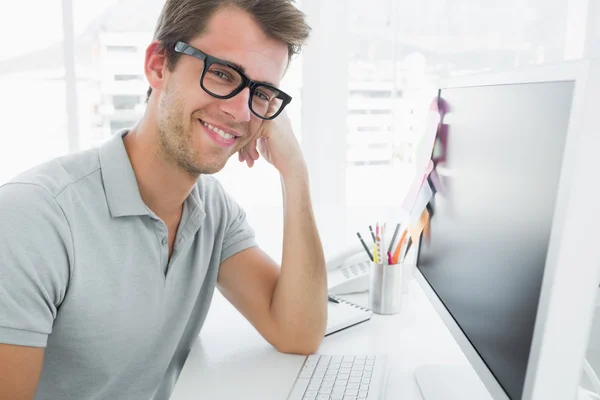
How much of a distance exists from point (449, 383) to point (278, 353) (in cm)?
32

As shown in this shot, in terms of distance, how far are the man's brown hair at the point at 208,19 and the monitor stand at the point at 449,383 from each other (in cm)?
66

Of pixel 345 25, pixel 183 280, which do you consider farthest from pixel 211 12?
pixel 345 25

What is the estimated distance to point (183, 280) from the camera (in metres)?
1.10

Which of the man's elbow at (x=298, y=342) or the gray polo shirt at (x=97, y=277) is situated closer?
the gray polo shirt at (x=97, y=277)

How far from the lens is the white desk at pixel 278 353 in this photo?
901 mm

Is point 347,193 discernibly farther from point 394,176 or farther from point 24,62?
point 24,62

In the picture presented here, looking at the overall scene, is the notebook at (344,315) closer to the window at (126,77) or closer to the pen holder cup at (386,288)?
the pen holder cup at (386,288)

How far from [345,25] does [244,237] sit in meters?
1.13

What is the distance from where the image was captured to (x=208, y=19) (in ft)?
3.44

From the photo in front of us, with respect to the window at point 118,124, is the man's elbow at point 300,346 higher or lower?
lower

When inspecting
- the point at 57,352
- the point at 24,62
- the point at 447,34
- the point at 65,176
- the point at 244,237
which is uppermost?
the point at 447,34

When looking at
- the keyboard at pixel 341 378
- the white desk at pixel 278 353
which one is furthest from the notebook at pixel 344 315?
the keyboard at pixel 341 378

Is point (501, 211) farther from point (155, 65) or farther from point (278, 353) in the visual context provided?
point (155, 65)

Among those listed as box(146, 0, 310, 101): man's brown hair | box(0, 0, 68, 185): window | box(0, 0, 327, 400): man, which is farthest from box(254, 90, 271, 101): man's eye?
box(0, 0, 68, 185): window
